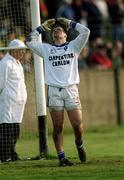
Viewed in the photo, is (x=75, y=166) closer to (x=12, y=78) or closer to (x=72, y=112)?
(x=72, y=112)

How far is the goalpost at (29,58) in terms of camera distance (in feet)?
56.1

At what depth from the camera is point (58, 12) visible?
26.8 m

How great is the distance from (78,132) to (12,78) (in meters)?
1.86

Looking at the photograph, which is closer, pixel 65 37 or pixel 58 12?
pixel 65 37

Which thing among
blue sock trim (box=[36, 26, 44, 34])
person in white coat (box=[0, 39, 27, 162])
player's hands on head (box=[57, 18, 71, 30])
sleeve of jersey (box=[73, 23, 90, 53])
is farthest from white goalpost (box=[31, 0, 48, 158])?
sleeve of jersey (box=[73, 23, 90, 53])

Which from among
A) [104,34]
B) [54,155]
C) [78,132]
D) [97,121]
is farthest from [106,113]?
[78,132]

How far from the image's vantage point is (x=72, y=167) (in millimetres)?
15008

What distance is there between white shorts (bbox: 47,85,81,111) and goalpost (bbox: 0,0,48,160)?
1845 millimetres

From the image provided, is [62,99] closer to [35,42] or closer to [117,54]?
[35,42]

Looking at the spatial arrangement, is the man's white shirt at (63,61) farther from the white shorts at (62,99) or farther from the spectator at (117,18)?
the spectator at (117,18)

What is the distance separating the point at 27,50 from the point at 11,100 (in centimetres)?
116

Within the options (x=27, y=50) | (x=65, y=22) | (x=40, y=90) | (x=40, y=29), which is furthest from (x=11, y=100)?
(x=65, y=22)

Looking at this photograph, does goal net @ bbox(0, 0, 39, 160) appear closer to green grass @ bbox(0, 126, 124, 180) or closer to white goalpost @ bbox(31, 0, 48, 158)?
green grass @ bbox(0, 126, 124, 180)

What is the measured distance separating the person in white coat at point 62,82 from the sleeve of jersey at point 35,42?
169mm
